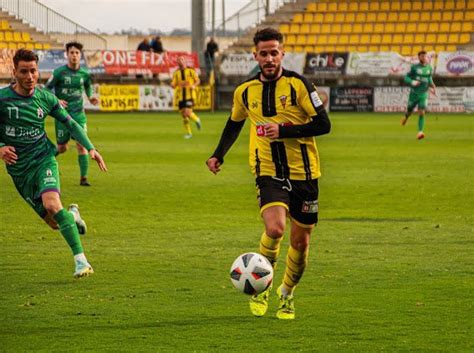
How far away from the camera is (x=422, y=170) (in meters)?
21.5

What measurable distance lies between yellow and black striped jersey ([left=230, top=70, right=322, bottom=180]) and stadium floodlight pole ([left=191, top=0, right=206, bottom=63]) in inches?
1669

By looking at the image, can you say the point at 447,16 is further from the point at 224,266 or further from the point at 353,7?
the point at 224,266

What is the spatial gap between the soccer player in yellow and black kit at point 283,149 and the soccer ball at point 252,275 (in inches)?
9.8

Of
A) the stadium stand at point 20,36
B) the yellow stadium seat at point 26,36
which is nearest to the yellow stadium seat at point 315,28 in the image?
the stadium stand at point 20,36

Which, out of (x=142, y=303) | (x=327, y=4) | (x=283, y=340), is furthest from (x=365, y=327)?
(x=327, y=4)

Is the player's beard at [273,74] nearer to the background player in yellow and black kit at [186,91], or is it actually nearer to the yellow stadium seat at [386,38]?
the background player in yellow and black kit at [186,91]

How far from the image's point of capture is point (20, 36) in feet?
160

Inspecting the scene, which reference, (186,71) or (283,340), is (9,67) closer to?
(186,71)

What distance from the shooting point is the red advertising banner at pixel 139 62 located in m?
46.9

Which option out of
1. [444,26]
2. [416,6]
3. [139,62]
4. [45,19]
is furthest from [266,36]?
[416,6]

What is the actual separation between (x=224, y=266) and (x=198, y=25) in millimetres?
41173

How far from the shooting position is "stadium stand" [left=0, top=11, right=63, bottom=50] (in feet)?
157

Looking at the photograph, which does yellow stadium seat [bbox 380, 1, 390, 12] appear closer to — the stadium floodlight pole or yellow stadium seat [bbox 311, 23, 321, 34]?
yellow stadium seat [bbox 311, 23, 321, 34]

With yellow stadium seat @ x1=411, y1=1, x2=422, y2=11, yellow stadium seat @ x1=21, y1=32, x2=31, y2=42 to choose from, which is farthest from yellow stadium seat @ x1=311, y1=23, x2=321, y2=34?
yellow stadium seat @ x1=21, y1=32, x2=31, y2=42
